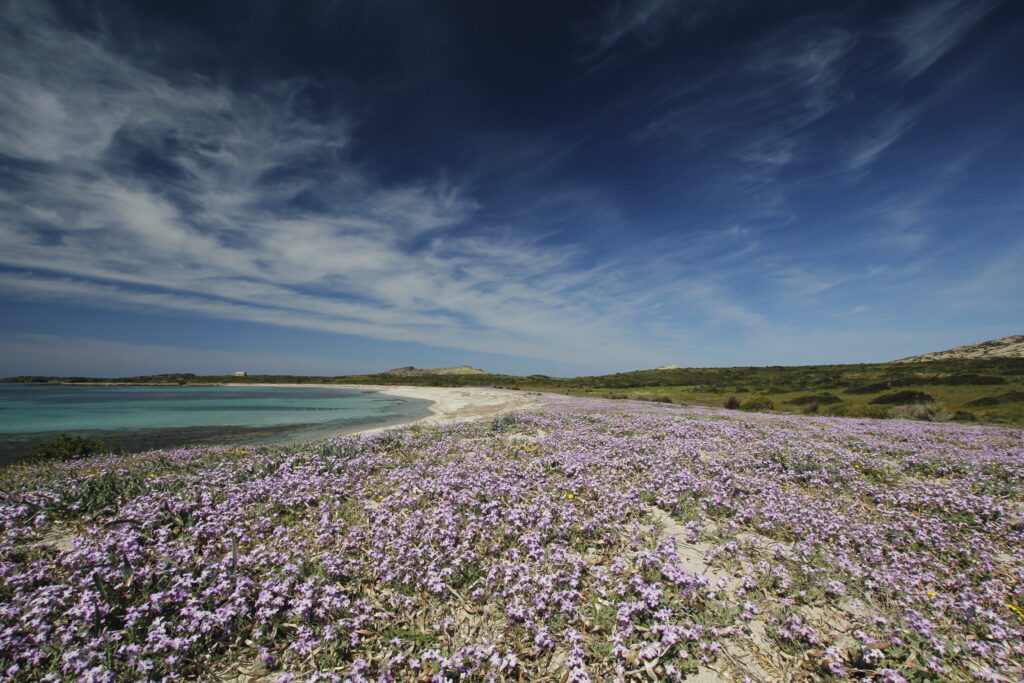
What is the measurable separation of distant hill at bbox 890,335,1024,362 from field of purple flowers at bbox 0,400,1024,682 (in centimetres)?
8721

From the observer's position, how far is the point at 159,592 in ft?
14.4

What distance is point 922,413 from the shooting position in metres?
26.7

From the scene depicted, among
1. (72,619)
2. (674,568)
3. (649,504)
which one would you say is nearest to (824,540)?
(649,504)

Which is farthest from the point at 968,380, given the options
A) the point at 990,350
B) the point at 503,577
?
the point at 503,577

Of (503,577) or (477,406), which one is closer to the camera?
(503,577)

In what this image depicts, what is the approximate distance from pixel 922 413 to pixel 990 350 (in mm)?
67434

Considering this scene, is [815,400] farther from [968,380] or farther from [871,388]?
[968,380]

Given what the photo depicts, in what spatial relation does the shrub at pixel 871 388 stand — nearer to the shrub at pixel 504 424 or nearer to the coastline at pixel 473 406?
Answer: the coastline at pixel 473 406

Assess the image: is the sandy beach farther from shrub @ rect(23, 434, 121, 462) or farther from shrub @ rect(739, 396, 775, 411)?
shrub @ rect(739, 396, 775, 411)

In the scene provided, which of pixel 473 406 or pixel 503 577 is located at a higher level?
pixel 503 577

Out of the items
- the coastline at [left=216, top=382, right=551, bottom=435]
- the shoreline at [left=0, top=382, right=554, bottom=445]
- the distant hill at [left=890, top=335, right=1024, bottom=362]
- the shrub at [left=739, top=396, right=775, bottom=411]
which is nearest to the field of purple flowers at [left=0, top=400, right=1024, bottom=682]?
the shoreline at [left=0, top=382, right=554, bottom=445]

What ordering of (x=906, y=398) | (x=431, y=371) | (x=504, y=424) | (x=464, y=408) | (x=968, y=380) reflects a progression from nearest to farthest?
(x=504, y=424), (x=906, y=398), (x=464, y=408), (x=968, y=380), (x=431, y=371)

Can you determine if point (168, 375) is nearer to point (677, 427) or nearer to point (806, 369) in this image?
point (677, 427)

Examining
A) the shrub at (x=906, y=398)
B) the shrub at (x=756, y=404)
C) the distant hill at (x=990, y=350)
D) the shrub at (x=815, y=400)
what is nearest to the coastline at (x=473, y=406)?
the shrub at (x=756, y=404)
